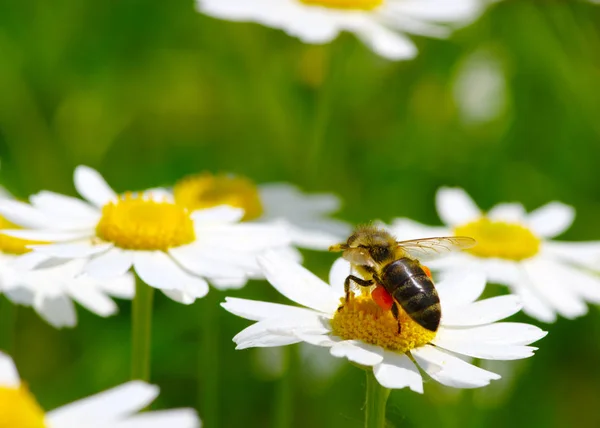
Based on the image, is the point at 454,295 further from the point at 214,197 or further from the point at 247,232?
the point at 214,197

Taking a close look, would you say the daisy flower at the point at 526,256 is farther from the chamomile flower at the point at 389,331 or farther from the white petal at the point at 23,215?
the white petal at the point at 23,215

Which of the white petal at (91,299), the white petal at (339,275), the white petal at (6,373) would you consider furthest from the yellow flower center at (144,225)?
the white petal at (6,373)

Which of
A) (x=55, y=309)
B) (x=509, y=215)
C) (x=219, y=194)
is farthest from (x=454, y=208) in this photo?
(x=55, y=309)

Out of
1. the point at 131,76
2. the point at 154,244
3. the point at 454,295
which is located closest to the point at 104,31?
the point at 131,76

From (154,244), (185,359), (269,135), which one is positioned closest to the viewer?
(154,244)

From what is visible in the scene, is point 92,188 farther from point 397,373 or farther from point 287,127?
point 287,127

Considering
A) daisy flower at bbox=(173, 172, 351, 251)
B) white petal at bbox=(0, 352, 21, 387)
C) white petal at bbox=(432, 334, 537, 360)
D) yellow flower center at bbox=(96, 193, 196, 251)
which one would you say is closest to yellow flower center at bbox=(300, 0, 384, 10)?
daisy flower at bbox=(173, 172, 351, 251)
